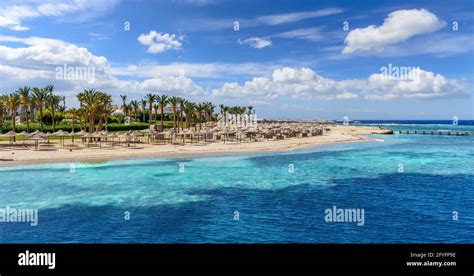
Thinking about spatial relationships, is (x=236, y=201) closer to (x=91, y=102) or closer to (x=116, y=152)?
(x=116, y=152)

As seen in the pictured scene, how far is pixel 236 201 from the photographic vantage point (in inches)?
832

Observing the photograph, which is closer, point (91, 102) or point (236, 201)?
point (236, 201)

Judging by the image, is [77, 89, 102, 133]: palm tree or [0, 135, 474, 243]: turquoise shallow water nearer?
[0, 135, 474, 243]: turquoise shallow water

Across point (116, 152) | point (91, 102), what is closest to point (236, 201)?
point (116, 152)

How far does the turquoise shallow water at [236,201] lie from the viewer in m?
15.2

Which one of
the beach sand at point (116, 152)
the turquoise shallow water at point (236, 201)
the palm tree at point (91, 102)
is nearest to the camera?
the turquoise shallow water at point (236, 201)

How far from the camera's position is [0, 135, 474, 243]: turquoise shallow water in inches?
599

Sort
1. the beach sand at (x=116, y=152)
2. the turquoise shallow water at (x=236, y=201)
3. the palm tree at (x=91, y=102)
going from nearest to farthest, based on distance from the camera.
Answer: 1. the turquoise shallow water at (x=236, y=201)
2. the beach sand at (x=116, y=152)
3. the palm tree at (x=91, y=102)

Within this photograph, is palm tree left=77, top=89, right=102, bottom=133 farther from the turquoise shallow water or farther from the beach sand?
the turquoise shallow water

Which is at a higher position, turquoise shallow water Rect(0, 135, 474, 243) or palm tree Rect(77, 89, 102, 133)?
palm tree Rect(77, 89, 102, 133)

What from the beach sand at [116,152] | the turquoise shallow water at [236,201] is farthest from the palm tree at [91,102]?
the turquoise shallow water at [236,201]

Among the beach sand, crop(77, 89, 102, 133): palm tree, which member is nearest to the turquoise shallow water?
the beach sand

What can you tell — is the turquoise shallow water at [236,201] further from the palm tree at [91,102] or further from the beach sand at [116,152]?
the palm tree at [91,102]
